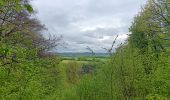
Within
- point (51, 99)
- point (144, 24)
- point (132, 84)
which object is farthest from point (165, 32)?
point (132, 84)

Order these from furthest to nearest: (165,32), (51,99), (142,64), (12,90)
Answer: (165,32)
(51,99)
(142,64)
(12,90)

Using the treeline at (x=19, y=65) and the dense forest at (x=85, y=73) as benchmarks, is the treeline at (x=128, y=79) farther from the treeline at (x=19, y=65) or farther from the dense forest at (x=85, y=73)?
the treeline at (x=19, y=65)

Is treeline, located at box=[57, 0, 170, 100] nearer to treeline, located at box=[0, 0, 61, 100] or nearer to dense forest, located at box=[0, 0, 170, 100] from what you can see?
dense forest, located at box=[0, 0, 170, 100]

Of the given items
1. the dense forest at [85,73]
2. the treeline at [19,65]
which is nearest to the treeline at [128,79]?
the dense forest at [85,73]

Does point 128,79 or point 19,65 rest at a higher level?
point 19,65

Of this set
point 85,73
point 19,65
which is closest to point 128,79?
point 19,65

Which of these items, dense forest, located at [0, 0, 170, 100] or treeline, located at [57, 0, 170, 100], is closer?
dense forest, located at [0, 0, 170, 100]

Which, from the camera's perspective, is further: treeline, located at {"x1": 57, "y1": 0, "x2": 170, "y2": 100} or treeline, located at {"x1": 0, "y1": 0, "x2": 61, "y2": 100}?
treeline, located at {"x1": 57, "y1": 0, "x2": 170, "y2": 100}

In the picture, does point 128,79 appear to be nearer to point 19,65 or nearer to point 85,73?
→ point 19,65

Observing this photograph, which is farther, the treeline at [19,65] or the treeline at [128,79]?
the treeline at [128,79]

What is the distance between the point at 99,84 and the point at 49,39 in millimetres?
11124

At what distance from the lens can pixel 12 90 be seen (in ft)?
45.5

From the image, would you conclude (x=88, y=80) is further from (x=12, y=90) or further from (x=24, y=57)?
(x=24, y=57)

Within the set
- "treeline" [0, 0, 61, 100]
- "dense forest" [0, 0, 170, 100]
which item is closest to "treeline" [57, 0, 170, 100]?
"dense forest" [0, 0, 170, 100]
